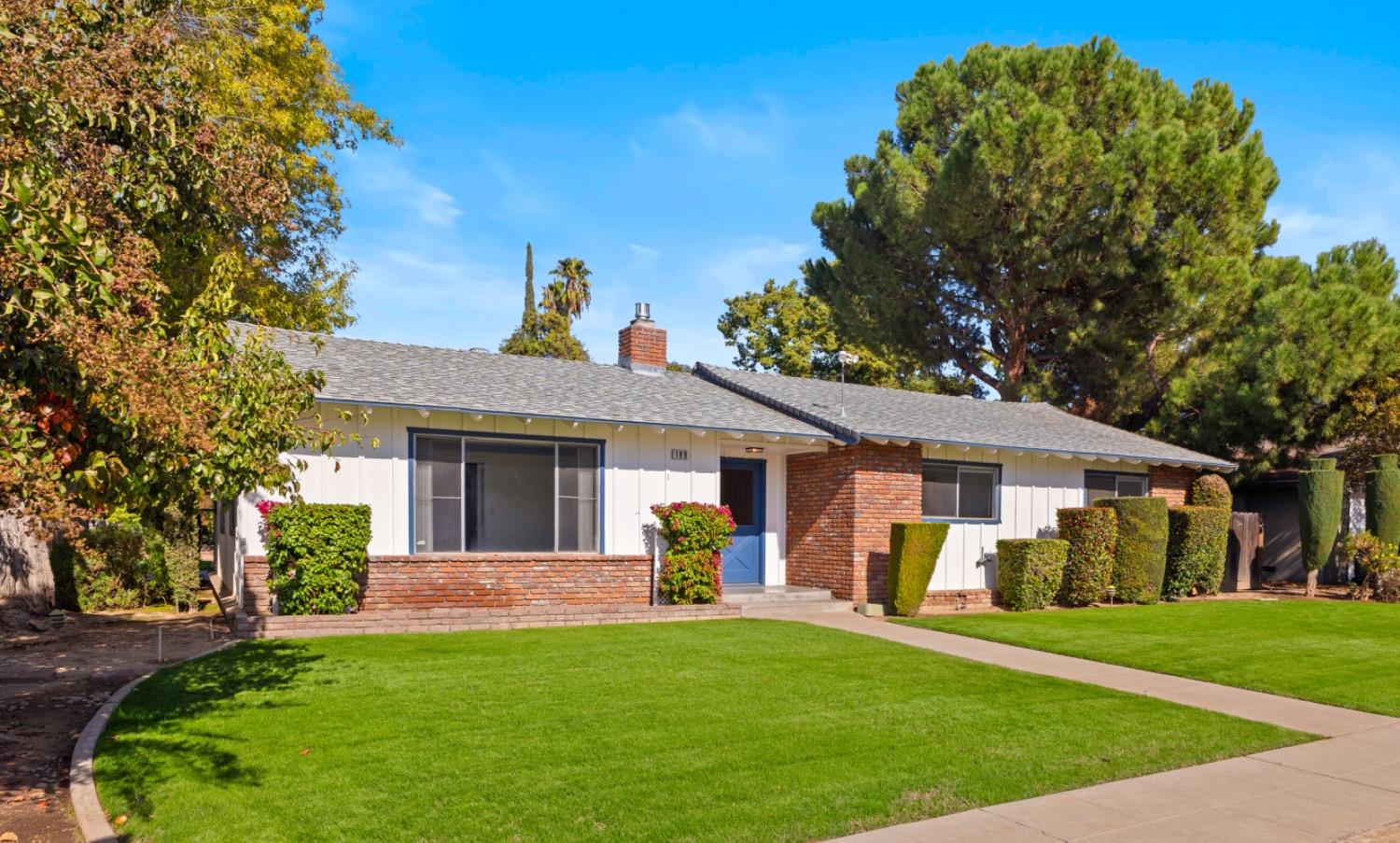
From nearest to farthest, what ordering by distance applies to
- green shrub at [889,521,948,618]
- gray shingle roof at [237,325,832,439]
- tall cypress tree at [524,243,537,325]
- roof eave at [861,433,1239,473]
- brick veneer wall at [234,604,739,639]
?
brick veneer wall at [234,604,739,639], gray shingle roof at [237,325,832,439], green shrub at [889,521,948,618], roof eave at [861,433,1239,473], tall cypress tree at [524,243,537,325]

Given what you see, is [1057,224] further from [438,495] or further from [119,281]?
[119,281]

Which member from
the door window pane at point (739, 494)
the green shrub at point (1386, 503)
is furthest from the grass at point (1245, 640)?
the door window pane at point (739, 494)

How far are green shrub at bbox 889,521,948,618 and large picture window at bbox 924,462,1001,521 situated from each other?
77.1 inches

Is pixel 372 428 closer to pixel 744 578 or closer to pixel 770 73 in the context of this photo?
pixel 744 578

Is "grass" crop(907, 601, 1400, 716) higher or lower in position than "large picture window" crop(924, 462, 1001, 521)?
lower

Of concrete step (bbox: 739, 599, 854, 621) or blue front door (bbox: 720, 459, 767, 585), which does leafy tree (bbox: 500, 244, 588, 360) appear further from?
concrete step (bbox: 739, 599, 854, 621)

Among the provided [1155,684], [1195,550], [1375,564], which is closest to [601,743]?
[1155,684]

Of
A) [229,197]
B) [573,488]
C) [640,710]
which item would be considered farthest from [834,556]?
[229,197]

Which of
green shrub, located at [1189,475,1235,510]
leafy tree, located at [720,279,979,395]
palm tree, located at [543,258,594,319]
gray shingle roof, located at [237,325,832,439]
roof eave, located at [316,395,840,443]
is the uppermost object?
palm tree, located at [543,258,594,319]

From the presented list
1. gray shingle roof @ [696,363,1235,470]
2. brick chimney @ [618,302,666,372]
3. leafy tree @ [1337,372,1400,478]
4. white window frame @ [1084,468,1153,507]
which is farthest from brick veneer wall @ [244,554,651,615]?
leafy tree @ [1337,372,1400,478]

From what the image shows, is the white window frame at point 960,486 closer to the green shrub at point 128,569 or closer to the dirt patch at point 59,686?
the dirt patch at point 59,686

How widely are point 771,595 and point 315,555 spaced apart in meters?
7.29

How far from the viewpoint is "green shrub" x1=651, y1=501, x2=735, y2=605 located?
14.4m

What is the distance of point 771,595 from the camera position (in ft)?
51.1
